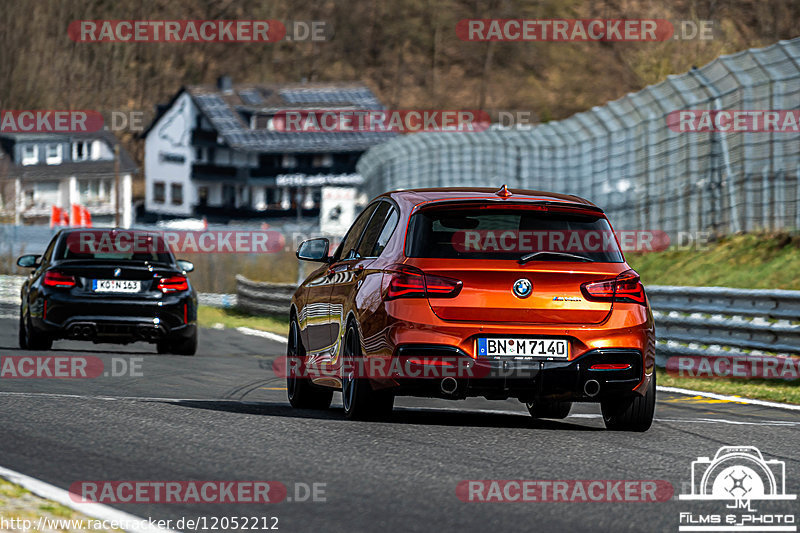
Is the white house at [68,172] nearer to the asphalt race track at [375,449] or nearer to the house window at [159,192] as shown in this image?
the house window at [159,192]

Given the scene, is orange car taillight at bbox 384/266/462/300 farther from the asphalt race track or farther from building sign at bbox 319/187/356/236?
building sign at bbox 319/187/356/236

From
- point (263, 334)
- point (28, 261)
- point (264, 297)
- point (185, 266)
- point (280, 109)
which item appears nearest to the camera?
point (28, 261)

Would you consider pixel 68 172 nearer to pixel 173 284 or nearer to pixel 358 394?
pixel 173 284

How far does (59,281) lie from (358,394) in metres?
7.88

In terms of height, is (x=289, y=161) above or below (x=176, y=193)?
above

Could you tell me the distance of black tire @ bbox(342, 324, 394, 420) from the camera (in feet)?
29.0

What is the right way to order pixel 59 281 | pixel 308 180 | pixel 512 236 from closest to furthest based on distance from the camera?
pixel 512 236 < pixel 59 281 < pixel 308 180

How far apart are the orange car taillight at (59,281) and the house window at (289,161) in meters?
88.8

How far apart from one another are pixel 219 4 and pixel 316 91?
24.5m

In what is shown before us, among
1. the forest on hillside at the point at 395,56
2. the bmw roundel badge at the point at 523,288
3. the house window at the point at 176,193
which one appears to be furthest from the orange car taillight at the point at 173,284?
the house window at the point at 176,193

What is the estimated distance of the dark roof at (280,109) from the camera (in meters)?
104

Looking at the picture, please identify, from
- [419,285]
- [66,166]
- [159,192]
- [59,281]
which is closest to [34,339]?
[59,281]

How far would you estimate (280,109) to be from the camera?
343 feet

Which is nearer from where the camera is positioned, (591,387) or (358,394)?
(591,387)
